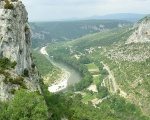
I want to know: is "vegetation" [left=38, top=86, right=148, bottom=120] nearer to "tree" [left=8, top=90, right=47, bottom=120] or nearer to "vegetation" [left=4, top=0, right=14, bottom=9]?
"tree" [left=8, top=90, right=47, bottom=120]

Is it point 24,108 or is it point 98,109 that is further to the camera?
point 98,109

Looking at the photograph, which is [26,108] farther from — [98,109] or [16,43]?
[98,109]

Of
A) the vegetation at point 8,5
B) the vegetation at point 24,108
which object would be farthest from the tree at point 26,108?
the vegetation at point 8,5

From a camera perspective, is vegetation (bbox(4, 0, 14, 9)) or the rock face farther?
vegetation (bbox(4, 0, 14, 9))

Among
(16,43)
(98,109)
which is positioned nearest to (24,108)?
(16,43)

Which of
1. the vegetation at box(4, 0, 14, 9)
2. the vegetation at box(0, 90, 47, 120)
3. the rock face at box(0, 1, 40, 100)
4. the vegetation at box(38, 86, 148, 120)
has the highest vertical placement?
the vegetation at box(4, 0, 14, 9)

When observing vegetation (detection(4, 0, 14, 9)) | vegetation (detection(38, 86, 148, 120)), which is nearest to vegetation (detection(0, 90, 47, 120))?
vegetation (detection(38, 86, 148, 120))

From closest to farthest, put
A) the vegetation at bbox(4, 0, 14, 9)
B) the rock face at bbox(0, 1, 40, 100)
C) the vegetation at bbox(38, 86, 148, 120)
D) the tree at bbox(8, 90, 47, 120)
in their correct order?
the tree at bbox(8, 90, 47, 120) → the rock face at bbox(0, 1, 40, 100) → the vegetation at bbox(4, 0, 14, 9) → the vegetation at bbox(38, 86, 148, 120)

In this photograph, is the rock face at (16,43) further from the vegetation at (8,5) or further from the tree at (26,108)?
the tree at (26,108)

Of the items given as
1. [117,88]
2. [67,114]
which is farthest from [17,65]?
[117,88]

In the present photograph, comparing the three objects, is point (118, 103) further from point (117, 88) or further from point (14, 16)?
point (14, 16)
